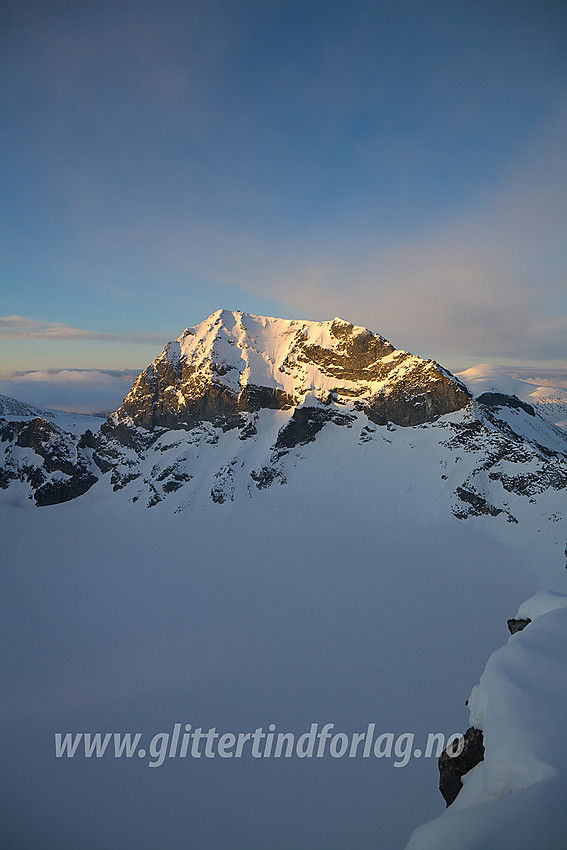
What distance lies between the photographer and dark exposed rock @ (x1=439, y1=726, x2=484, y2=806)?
27.3ft

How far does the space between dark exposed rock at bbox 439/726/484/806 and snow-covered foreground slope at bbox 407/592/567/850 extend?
1.45ft

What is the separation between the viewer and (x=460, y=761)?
854cm

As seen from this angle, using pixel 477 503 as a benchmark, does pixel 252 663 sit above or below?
below

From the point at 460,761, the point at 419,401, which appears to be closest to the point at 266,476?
the point at 419,401

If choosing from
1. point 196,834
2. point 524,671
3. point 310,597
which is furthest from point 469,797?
point 310,597

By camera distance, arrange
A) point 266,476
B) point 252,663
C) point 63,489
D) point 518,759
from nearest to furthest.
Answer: point 518,759, point 252,663, point 266,476, point 63,489

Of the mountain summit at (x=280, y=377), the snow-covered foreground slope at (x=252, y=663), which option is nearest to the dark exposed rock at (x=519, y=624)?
the snow-covered foreground slope at (x=252, y=663)

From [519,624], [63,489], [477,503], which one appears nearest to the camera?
[519,624]

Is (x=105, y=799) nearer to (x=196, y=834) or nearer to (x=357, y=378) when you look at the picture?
(x=196, y=834)

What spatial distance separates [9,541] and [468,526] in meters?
89.2

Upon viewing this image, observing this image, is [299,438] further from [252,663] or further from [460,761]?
[460,761]

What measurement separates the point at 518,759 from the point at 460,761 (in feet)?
8.98

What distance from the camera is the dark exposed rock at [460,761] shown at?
834 cm

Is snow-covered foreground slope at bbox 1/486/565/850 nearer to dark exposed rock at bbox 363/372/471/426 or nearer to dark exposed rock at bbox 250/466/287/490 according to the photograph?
dark exposed rock at bbox 250/466/287/490
